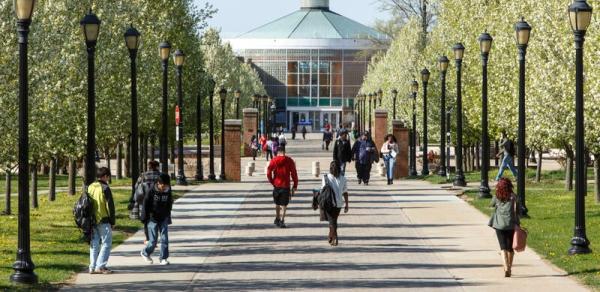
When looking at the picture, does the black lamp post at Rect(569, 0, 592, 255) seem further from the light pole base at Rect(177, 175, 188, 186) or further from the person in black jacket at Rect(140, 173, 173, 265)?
the light pole base at Rect(177, 175, 188, 186)

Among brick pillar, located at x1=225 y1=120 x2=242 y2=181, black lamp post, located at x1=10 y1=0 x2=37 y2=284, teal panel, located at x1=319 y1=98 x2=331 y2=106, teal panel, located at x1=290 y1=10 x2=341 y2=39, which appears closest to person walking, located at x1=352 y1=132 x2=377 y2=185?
brick pillar, located at x1=225 y1=120 x2=242 y2=181

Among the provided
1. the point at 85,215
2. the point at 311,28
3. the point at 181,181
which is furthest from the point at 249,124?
the point at 311,28

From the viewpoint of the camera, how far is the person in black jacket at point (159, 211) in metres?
19.6

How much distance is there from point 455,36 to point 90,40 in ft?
102

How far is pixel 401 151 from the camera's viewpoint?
2050 inches

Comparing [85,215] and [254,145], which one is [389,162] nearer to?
[85,215]

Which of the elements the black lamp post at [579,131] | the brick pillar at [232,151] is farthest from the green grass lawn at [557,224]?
the brick pillar at [232,151]

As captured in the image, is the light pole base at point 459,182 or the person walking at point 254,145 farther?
the person walking at point 254,145

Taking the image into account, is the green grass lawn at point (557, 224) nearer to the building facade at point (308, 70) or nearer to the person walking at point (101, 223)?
the person walking at point (101, 223)

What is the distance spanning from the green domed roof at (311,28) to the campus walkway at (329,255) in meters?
139

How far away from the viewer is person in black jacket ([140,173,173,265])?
19.6m

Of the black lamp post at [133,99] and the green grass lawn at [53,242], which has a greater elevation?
the black lamp post at [133,99]

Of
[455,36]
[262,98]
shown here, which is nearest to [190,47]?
[455,36]

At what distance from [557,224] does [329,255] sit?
22.6 feet
